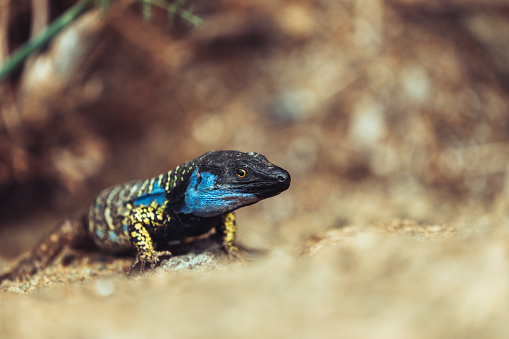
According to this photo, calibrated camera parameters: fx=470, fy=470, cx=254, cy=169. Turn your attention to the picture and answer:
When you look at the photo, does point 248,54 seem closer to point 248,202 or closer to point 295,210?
point 295,210

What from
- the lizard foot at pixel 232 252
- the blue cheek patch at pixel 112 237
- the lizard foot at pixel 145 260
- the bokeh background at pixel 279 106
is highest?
the bokeh background at pixel 279 106

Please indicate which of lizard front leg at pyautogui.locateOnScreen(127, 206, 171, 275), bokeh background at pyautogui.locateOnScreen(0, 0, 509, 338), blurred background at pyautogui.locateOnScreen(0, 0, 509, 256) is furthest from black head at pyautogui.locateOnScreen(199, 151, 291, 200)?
blurred background at pyautogui.locateOnScreen(0, 0, 509, 256)

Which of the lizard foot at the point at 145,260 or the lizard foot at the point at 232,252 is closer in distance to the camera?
the lizard foot at the point at 145,260

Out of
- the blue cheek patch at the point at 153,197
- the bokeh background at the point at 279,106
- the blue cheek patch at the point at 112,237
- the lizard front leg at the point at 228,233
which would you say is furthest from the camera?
the bokeh background at the point at 279,106

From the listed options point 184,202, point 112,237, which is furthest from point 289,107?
point 184,202

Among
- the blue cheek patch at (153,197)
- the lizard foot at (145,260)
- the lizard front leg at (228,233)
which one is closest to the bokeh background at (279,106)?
the lizard front leg at (228,233)

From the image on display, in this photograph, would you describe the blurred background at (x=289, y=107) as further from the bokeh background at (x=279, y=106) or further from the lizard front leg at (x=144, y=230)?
the lizard front leg at (x=144, y=230)
